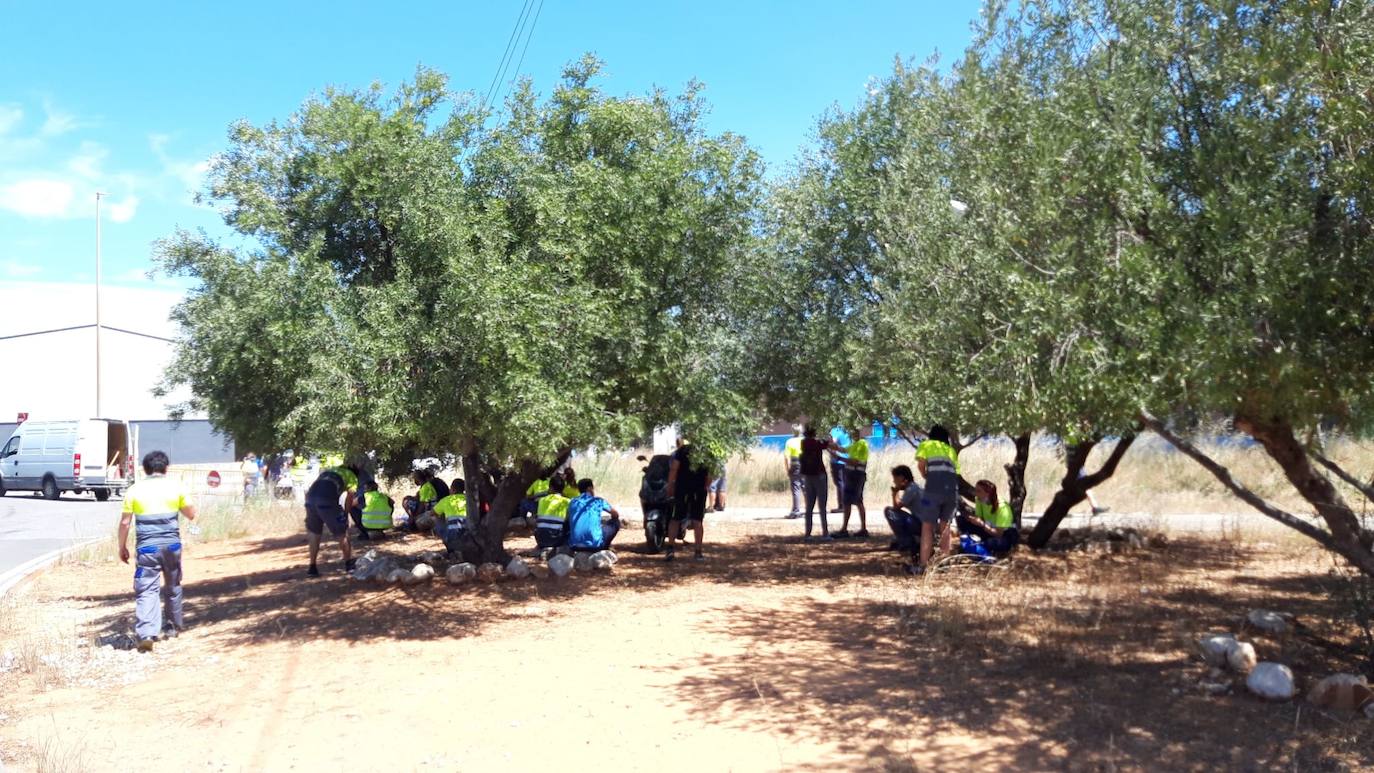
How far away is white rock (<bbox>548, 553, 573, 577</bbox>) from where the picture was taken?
463 inches

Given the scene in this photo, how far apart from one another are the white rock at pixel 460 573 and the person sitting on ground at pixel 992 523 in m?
5.56

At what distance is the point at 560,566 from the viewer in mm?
11758

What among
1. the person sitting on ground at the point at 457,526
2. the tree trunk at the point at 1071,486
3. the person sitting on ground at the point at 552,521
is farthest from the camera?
the person sitting on ground at the point at 552,521

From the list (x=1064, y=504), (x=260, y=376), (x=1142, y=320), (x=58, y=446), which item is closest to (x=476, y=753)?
(x=1142, y=320)

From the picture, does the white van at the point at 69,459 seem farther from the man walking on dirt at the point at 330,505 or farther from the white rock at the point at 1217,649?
the white rock at the point at 1217,649

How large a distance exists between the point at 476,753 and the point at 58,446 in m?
30.3

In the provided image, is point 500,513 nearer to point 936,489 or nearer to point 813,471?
point 936,489

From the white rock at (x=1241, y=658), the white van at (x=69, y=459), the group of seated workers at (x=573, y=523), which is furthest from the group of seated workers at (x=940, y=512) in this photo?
the white van at (x=69, y=459)

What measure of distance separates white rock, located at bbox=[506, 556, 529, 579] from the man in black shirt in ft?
6.68

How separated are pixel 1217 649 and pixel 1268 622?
138 centimetres

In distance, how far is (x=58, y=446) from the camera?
3072 centimetres

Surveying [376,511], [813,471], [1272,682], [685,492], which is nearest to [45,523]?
[376,511]

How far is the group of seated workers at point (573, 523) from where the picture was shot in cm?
1223

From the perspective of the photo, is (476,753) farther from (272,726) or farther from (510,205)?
(510,205)
